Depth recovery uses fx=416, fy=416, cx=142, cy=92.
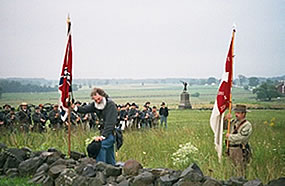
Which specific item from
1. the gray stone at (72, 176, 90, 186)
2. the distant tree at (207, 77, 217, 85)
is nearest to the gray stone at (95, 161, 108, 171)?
the gray stone at (72, 176, 90, 186)

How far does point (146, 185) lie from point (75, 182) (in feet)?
3.62

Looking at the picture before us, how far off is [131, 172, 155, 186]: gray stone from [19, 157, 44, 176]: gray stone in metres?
2.18

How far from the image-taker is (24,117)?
10.6 m

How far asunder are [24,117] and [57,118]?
0.83 m

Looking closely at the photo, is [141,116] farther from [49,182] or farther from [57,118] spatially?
[49,182]

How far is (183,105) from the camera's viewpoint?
10.9m

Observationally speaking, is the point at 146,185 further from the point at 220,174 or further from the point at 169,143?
the point at 169,143

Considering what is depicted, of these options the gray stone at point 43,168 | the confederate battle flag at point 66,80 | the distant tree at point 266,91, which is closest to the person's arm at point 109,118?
the confederate battle flag at point 66,80

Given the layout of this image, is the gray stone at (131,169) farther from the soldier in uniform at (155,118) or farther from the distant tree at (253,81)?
the soldier in uniform at (155,118)

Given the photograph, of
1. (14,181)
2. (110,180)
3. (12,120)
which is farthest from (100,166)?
(12,120)

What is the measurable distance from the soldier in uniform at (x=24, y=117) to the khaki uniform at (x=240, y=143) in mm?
5745

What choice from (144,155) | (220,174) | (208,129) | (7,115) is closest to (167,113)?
(208,129)

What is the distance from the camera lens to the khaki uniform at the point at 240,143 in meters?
5.68

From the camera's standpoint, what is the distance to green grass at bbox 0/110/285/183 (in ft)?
20.1
